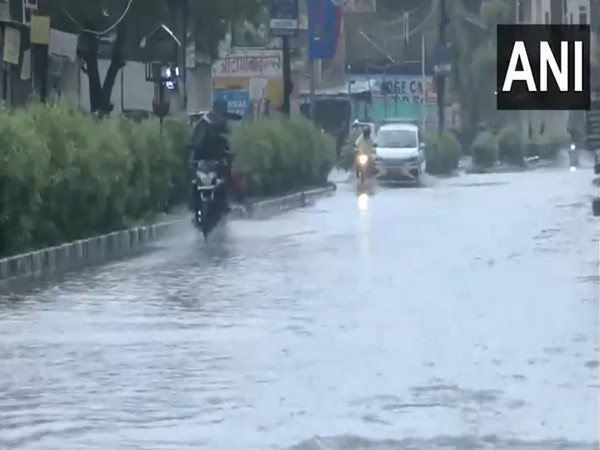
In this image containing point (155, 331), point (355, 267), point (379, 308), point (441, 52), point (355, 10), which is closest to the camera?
point (155, 331)

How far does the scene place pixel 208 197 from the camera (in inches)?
1109

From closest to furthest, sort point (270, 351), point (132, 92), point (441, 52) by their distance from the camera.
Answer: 1. point (270, 351)
2. point (132, 92)
3. point (441, 52)

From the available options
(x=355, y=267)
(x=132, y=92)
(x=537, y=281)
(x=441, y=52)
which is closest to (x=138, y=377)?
(x=537, y=281)

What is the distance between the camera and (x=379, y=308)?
17.3m

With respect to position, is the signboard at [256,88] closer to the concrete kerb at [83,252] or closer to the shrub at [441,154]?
the shrub at [441,154]

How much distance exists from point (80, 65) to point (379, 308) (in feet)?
121

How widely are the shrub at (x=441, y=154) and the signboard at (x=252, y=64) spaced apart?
907cm

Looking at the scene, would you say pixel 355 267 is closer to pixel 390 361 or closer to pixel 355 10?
pixel 390 361

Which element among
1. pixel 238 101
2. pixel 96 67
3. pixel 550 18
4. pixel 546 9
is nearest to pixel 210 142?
pixel 96 67

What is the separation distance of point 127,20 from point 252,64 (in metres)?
9.44

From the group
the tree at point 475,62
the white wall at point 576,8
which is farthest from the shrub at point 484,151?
the white wall at point 576,8

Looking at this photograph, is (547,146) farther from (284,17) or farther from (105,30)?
(105,30)

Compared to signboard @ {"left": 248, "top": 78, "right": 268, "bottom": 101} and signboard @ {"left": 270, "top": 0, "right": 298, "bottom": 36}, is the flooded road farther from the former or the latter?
signboard @ {"left": 248, "top": 78, "right": 268, "bottom": 101}

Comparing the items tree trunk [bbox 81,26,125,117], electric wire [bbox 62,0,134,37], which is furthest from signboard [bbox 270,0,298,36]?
electric wire [bbox 62,0,134,37]
